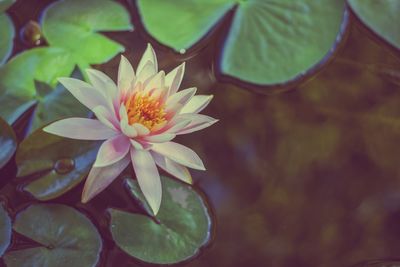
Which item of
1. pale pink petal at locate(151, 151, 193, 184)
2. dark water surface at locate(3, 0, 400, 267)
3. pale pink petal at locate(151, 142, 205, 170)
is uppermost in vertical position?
pale pink petal at locate(151, 142, 205, 170)

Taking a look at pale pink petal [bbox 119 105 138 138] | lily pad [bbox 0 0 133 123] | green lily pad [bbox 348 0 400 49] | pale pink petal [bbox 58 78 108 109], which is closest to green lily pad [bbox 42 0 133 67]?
lily pad [bbox 0 0 133 123]

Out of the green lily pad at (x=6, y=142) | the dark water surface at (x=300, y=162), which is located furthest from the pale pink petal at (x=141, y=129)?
the green lily pad at (x=6, y=142)

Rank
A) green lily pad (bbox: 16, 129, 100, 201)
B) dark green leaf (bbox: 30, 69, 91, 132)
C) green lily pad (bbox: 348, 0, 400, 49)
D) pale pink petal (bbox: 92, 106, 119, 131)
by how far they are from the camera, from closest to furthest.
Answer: pale pink petal (bbox: 92, 106, 119, 131), green lily pad (bbox: 16, 129, 100, 201), dark green leaf (bbox: 30, 69, 91, 132), green lily pad (bbox: 348, 0, 400, 49)

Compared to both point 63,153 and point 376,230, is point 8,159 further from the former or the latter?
point 376,230

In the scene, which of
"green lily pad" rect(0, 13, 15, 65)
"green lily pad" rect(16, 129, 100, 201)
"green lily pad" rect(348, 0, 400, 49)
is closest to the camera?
"green lily pad" rect(16, 129, 100, 201)

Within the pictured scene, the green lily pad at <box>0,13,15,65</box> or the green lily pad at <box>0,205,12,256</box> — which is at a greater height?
the green lily pad at <box>0,13,15,65</box>

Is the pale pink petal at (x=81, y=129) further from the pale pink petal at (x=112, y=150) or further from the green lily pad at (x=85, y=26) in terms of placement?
the green lily pad at (x=85, y=26)

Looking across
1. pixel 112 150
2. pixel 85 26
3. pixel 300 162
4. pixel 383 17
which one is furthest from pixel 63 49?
pixel 383 17

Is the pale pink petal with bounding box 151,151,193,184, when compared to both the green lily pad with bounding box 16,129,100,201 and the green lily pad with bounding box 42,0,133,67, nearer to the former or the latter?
the green lily pad with bounding box 16,129,100,201
